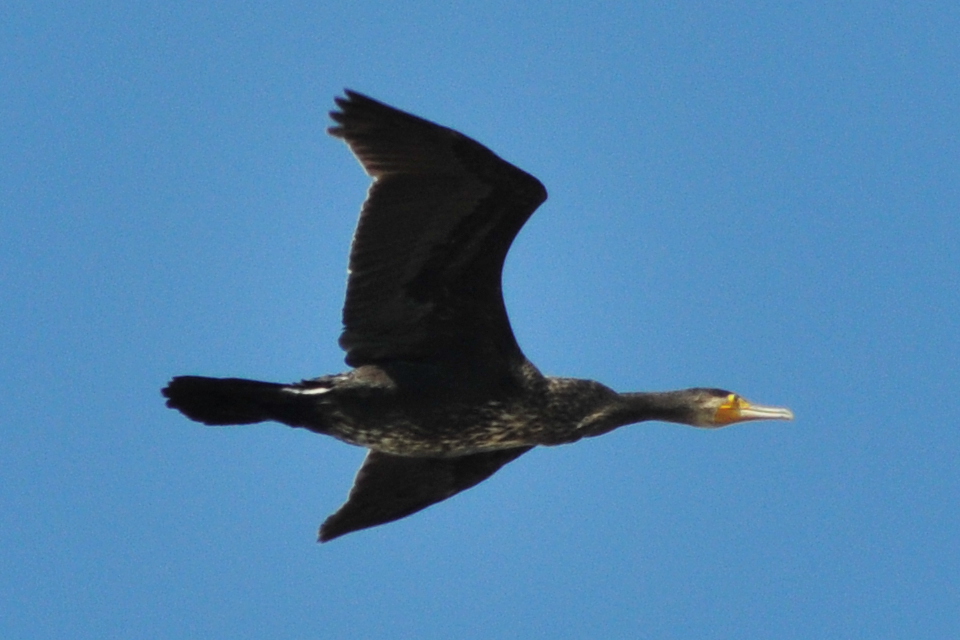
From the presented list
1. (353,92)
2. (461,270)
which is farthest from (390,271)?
(353,92)

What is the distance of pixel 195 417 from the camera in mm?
10781

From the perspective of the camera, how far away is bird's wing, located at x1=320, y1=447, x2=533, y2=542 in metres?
12.1

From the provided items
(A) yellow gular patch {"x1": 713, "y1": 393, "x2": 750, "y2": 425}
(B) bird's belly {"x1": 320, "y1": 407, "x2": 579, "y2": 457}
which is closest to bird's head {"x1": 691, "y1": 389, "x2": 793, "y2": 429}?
(A) yellow gular patch {"x1": 713, "y1": 393, "x2": 750, "y2": 425}

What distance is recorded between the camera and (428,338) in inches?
442

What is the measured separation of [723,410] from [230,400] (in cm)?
342

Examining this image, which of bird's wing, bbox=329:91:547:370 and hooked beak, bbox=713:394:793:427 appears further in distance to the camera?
hooked beak, bbox=713:394:793:427

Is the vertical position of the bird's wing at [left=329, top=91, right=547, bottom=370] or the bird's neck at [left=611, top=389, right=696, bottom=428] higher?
the bird's wing at [left=329, top=91, right=547, bottom=370]

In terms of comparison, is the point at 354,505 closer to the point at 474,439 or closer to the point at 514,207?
the point at 474,439

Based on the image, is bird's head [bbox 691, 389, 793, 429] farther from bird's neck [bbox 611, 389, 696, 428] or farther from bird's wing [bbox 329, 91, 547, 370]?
bird's wing [bbox 329, 91, 547, 370]

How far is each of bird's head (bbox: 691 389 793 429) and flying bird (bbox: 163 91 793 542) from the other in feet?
0.86

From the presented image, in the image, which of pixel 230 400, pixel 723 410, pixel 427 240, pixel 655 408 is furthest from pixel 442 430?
pixel 723 410

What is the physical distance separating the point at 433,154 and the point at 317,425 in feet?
6.33

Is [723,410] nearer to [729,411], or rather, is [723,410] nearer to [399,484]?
[729,411]

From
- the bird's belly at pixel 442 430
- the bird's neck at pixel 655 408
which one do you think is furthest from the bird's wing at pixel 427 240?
the bird's neck at pixel 655 408
